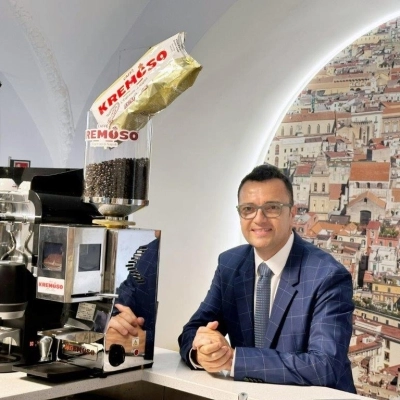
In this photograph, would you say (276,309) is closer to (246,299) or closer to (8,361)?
(246,299)

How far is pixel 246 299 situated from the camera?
2729 millimetres

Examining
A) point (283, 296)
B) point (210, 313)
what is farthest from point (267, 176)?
point (210, 313)

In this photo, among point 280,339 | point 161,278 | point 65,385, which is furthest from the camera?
point 161,278

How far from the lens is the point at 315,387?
228 centimetres

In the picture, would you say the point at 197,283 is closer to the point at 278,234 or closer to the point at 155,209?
the point at 155,209

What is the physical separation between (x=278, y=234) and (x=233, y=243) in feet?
7.32

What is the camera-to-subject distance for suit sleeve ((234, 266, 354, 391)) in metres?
2.29

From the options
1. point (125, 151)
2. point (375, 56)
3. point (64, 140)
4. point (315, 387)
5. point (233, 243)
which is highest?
point (375, 56)

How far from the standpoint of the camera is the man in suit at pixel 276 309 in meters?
2.31

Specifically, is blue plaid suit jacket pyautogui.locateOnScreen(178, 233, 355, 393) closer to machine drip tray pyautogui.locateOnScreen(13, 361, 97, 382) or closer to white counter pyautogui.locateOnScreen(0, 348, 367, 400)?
white counter pyautogui.locateOnScreen(0, 348, 367, 400)

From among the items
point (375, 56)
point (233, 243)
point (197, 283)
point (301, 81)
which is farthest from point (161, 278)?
point (375, 56)

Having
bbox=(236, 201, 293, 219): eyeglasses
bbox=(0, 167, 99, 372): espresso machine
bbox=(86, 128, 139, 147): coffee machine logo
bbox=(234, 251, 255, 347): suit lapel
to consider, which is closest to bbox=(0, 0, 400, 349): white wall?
bbox=(236, 201, 293, 219): eyeglasses

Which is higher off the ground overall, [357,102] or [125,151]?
[357,102]

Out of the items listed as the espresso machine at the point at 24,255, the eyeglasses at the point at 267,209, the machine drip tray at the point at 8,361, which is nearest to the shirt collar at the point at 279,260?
the eyeglasses at the point at 267,209
